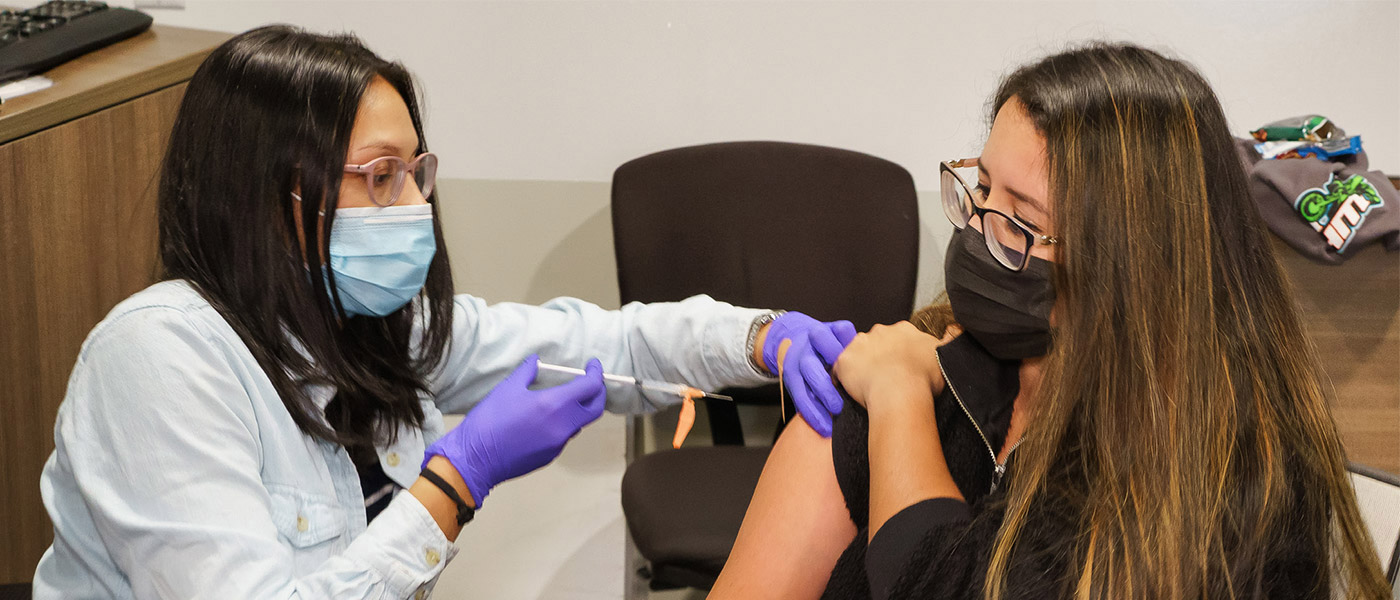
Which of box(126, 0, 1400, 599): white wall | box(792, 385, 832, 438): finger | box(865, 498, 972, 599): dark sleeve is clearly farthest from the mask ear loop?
box(126, 0, 1400, 599): white wall

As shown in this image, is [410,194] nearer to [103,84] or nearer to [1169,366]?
[103,84]

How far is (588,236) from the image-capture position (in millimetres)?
2543

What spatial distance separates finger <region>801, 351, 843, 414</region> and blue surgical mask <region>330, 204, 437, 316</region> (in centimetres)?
52

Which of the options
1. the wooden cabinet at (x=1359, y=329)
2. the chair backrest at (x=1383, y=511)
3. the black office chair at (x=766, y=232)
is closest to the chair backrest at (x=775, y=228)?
the black office chair at (x=766, y=232)

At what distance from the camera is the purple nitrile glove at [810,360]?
1.32m

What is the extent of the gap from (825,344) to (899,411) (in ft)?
0.79

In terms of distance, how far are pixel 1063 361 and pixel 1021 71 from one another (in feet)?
1.20

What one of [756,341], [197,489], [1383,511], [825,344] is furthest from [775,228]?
[197,489]

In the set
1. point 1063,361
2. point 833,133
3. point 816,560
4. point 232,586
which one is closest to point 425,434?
point 232,586

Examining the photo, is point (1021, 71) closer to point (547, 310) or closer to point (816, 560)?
point (816, 560)

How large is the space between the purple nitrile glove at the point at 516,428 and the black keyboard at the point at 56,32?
96 cm

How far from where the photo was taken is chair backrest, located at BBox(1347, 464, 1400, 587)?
3.86ft

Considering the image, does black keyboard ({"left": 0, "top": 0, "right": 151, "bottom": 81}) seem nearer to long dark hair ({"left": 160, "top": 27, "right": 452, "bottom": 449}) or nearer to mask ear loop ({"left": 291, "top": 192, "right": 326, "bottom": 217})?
long dark hair ({"left": 160, "top": 27, "right": 452, "bottom": 449})

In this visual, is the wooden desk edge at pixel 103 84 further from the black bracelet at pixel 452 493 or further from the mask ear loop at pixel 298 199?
the black bracelet at pixel 452 493
